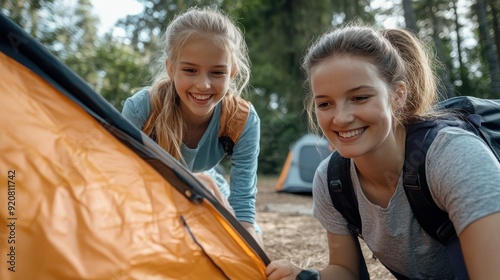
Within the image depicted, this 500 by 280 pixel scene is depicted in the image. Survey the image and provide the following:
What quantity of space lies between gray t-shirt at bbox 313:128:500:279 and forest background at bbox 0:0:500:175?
2739 mm

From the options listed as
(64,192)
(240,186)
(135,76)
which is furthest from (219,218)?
(135,76)

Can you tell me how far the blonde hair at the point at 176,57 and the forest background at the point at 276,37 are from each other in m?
2.24

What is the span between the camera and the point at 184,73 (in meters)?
2.08

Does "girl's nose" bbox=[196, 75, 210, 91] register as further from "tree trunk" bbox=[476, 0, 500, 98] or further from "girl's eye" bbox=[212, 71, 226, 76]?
"tree trunk" bbox=[476, 0, 500, 98]

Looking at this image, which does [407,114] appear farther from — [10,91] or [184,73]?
[10,91]

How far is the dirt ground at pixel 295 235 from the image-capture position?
2809mm

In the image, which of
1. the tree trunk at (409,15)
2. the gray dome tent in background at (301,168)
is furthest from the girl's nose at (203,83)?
the gray dome tent in background at (301,168)

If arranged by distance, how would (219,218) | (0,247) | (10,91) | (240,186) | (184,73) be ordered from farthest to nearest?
(240,186), (184,73), (219,218), (10,91), (0,247)

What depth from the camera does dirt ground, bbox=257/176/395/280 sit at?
281 cm

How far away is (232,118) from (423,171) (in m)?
1.03

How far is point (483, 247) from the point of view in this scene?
1216 millimetres

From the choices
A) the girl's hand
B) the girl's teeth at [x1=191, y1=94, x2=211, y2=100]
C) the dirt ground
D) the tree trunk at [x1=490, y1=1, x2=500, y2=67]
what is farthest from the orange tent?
the tree trunk at [x1=490, y1=1, x2=500, y2=67]

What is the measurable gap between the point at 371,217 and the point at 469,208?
396 mm

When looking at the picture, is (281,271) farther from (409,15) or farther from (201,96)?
(409,15)
